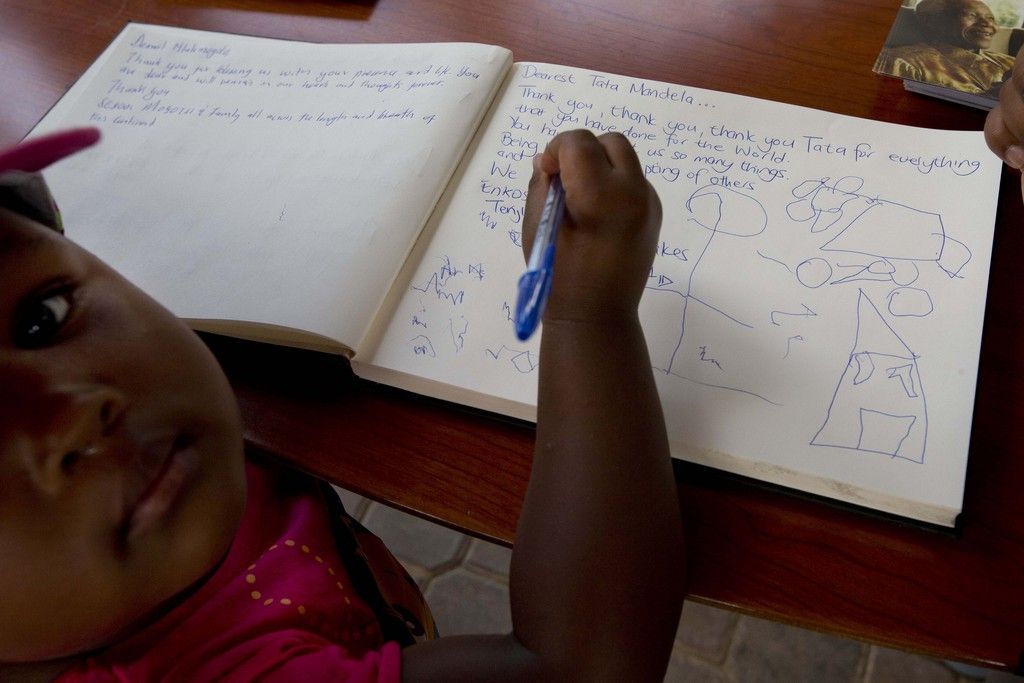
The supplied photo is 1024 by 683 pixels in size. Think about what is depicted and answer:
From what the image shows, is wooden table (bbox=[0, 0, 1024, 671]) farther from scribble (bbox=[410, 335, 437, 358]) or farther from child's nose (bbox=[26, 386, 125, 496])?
child's nose (bbox=[26, 386, 125, 496])

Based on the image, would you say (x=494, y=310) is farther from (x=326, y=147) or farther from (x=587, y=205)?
(x=326, y=147)

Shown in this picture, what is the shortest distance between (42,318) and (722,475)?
389mm

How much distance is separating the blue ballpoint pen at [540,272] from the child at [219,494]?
13mm

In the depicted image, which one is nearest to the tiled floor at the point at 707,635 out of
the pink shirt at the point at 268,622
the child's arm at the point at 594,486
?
the pink shirt at the point at 268,622

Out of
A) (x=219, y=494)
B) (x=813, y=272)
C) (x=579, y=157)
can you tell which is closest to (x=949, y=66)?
(x=813, y=272)

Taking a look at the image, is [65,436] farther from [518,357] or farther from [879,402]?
[879,402]

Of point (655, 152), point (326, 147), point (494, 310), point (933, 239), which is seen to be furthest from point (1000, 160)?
point (326, 147)

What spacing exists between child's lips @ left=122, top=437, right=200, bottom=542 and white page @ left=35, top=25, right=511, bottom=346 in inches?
5.3

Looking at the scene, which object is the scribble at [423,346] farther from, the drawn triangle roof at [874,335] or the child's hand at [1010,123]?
the child's hand at [1010,123]

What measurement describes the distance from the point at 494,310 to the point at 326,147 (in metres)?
0.23

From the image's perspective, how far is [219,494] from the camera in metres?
0.45

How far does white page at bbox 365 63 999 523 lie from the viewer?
482 mm

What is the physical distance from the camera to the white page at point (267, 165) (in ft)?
1.94

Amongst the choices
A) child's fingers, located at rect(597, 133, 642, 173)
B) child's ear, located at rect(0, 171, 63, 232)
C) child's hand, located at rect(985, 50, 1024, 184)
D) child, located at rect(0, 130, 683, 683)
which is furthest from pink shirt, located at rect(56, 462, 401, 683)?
child's hand, located at rect(985, 50, 1024, 184)
